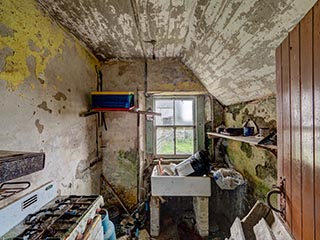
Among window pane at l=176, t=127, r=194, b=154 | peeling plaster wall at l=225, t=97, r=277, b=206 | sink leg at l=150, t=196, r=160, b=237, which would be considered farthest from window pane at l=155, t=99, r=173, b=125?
sink leg at l=150, t=196, r=160, b=237

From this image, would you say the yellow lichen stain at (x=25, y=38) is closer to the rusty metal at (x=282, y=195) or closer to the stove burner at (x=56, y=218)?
the stove burner at (x=56, y=218)

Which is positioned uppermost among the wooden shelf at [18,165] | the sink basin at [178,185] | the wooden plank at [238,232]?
the wooden shelf at [18,165]

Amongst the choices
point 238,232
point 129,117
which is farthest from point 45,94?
point 238,232

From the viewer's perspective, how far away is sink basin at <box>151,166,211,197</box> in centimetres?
283

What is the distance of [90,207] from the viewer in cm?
169

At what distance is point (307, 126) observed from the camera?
0.75m

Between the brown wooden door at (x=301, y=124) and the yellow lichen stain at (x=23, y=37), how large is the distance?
5.12 ft

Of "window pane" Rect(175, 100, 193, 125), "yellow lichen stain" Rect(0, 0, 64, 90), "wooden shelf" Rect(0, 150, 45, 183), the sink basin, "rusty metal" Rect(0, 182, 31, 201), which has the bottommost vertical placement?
the sink basin

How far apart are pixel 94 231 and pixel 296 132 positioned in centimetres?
138

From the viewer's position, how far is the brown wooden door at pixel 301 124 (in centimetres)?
70

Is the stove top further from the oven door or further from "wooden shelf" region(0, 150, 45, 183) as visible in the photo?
"wooden shelf" region(0, 150, 45, 183)

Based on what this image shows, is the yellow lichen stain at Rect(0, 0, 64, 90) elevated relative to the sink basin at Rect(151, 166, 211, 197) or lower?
elevated

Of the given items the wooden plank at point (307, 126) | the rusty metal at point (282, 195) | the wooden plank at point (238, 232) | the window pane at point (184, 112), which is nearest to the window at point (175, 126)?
the window pane at point (184, 112)

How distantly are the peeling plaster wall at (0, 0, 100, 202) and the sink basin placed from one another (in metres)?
0.87
